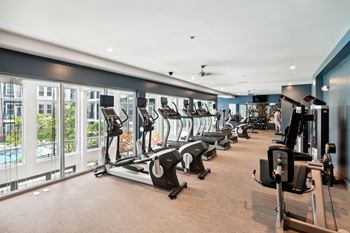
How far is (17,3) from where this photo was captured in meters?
2.26

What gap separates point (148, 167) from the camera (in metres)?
3.83

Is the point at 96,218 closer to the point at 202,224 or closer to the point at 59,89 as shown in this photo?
the point at 202,224

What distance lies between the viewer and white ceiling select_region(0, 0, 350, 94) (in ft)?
7.52

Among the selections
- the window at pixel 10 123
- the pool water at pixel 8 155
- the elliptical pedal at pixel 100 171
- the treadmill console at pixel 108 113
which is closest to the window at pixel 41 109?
the window at pixel 10 123

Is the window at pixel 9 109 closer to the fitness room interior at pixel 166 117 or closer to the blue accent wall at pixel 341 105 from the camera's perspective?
the fitness room interior at pixel 166 117

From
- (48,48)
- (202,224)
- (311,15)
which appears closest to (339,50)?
(311,15)

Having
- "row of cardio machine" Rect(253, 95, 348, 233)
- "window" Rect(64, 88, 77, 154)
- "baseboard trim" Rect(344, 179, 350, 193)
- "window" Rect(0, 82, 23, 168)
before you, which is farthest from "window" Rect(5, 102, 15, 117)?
"baseboard trim" Rect(344, 179, 350, 193)

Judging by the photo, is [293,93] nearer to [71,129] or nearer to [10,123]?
[71,129]

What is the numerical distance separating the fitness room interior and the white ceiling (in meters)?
0.02

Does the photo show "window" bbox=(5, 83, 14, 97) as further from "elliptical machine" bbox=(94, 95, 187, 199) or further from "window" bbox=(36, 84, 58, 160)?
"elliptical machine" bbox=(94, 95, 187, 199)

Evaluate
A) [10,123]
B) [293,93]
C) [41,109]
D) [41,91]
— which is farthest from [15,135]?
[293,93]

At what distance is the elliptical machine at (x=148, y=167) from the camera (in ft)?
11.6

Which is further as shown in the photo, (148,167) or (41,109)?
(41,109)

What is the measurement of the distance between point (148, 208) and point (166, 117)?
2912mm
